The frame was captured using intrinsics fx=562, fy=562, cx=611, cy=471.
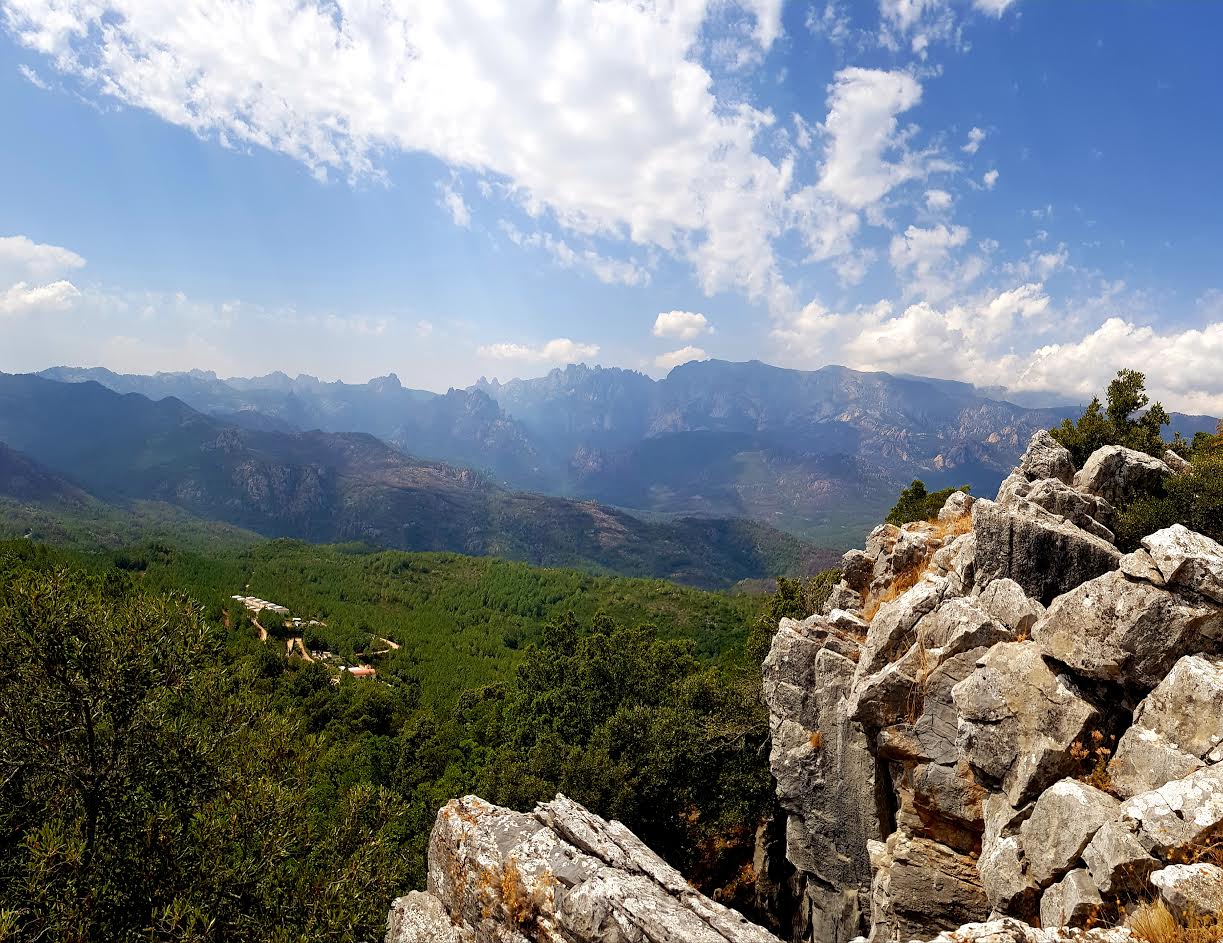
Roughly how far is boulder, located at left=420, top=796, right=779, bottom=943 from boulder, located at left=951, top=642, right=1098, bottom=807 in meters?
7.52

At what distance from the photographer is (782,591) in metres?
45.0

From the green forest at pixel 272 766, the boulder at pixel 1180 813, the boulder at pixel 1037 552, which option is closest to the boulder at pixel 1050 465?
the boulder at pixel 1037 552

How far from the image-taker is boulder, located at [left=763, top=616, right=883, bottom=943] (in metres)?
20.6

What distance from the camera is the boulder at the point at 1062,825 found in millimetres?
11828

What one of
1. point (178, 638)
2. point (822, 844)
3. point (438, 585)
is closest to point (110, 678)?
point (178, 638)

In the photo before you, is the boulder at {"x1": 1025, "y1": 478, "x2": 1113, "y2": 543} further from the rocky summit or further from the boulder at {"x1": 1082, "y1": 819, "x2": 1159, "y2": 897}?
the boulder at {"x1": 1082, "y1": 819, "x2": 1159, "y2": 897}

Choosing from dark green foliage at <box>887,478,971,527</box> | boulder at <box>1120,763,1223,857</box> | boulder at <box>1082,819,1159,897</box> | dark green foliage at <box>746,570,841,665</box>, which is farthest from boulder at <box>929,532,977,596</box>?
dark green foliage at <box>887,478,971,527</box>

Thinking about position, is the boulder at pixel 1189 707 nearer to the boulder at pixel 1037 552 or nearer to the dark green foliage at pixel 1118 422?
the boulder at pixel 1037 552

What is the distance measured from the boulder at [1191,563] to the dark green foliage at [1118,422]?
86.1 ft

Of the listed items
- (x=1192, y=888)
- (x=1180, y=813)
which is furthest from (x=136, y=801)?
(x=1180, y=813)

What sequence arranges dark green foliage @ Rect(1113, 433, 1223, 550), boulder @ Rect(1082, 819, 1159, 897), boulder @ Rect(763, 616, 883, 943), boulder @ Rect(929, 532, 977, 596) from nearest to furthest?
boulder @ Rect(1082, 819, 1159, 897) → boulder @ Rect(763, 616, 883, 943) → boulder @ Rect(929, 532, 977, 596) → dark green foliage @ Rect(1113, 433, 1223, 550)

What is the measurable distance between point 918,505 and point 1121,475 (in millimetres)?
27985

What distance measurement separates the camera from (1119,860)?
34.7 feet

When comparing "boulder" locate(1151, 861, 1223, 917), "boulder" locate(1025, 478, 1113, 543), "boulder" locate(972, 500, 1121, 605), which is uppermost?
"boulder" locate(1025, 478, 1113, 543)
